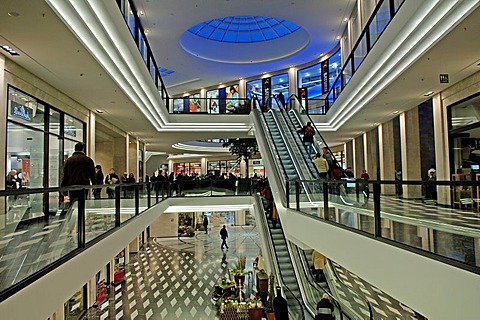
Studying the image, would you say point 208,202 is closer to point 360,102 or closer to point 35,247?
point 360,102

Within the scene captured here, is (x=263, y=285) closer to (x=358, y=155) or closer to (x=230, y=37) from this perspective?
(x=358, y=155)

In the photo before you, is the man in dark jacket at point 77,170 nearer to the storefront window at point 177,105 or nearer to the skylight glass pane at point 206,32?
the storefront window at point 177,105

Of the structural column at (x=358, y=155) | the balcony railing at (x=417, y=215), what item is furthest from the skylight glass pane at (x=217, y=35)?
the balcony railing at (x=417, y=215)

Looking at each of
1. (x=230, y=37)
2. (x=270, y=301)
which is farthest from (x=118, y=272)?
(x=230, y=37)

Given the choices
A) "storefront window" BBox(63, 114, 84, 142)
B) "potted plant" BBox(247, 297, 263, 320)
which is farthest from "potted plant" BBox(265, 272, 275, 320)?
"storefront window" BBox(63, 114, 84, 142)

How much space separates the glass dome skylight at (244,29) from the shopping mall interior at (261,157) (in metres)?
0.10

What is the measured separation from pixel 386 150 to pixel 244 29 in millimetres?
10503

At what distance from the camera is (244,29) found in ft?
70.7

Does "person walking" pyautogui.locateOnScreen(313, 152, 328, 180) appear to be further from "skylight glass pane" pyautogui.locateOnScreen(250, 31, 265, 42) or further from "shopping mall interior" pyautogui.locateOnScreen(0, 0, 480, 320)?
"skylight glass pane" pyautogui.locateOnScreen(250, 31, 265, 42)

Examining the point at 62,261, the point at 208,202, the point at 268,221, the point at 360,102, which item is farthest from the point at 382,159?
the point at 62,261

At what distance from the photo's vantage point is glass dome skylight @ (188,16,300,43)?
2047 cm

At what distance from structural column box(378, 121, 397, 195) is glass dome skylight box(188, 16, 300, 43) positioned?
799 cm

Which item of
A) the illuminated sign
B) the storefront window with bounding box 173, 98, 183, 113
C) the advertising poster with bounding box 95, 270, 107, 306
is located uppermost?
the storefront window with bounding box 173, 98, 183, 113

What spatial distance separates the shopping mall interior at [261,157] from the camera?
3910 mm
